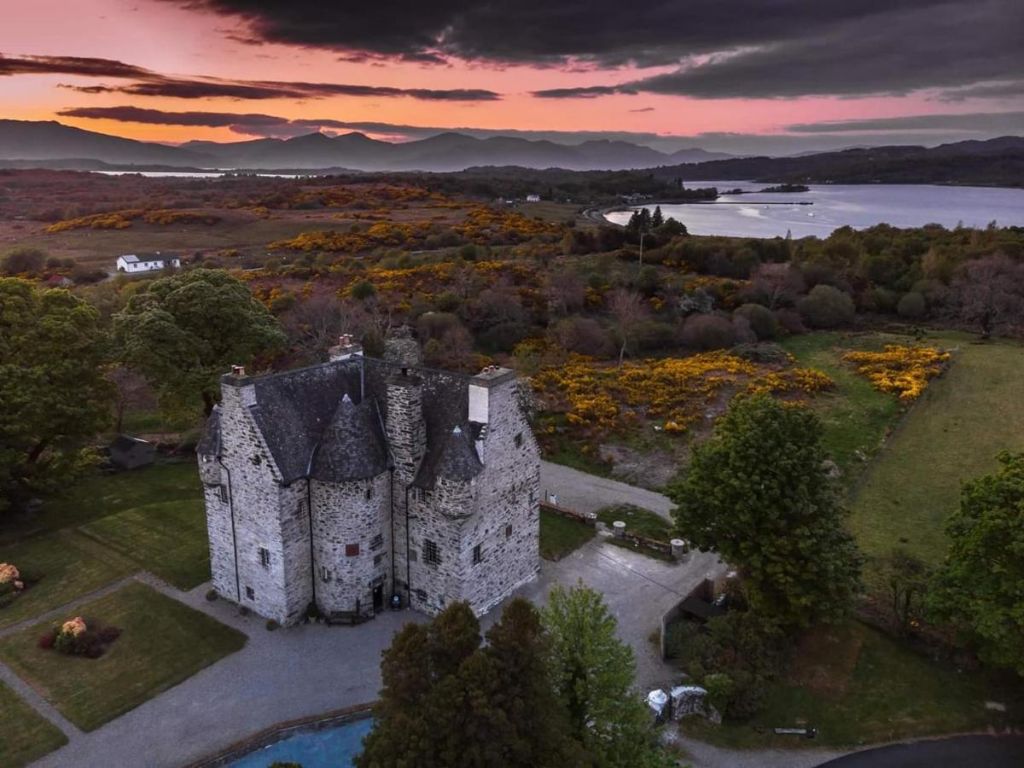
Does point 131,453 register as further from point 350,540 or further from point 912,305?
point 912,305

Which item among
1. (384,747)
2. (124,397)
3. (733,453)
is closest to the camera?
(384,747)

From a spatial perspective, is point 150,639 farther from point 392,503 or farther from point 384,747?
point 384,747

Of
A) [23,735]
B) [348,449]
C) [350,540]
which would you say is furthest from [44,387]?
[350,540]

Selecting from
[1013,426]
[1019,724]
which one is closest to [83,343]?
[1019,724]

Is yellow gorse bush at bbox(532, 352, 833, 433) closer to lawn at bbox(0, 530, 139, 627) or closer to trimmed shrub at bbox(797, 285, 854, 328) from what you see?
trimmed shrub at bbox(797, 285, 854, 328)

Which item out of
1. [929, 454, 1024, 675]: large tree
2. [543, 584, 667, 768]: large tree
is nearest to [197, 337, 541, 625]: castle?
[543, 584, 667, 768]: large tree

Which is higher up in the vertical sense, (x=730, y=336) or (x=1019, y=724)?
(x=730, y=336)

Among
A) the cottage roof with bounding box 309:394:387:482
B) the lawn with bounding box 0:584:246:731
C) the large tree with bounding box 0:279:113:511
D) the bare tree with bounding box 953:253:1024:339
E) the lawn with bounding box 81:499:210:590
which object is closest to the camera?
the lawn with bounding box 0:584:246:731
